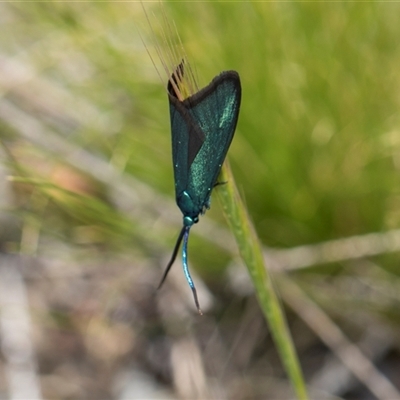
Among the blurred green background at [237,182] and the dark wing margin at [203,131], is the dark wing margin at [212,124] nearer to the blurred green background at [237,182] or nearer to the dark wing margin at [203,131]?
the dark wing margin at [203,131]

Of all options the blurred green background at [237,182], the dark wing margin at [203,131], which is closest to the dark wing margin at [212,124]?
the dark wing margin at [203,131]

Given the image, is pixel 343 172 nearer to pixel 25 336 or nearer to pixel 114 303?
pixel 114 303

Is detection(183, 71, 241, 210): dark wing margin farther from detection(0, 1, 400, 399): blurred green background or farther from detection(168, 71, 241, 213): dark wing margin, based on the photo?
detection(0, 1, 400, 399): blurred green background

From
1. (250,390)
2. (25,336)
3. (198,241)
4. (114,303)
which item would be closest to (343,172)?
(198,241)

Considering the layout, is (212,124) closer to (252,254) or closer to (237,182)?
(252,254)

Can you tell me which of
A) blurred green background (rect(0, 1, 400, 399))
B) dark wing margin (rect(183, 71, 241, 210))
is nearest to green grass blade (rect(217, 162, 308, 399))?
dark wing margin (rect(183, 71, 241, 210))

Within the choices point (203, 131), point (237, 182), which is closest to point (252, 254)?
point (203, 131)
